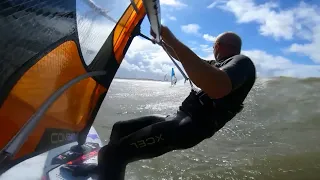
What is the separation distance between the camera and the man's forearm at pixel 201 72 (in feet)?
6.08

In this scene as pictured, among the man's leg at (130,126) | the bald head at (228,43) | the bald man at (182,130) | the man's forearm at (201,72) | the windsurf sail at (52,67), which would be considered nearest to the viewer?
the windsurf sail at (52,67)

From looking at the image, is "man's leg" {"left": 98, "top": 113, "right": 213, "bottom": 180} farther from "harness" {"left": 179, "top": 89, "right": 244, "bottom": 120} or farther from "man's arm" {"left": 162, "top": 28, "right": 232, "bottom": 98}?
"man's arm" {"left": 162, "top": 28, "right": 232, "bottom": 98}

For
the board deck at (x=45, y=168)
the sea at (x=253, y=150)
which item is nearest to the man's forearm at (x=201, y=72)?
the board deck at (x=45, y=168)

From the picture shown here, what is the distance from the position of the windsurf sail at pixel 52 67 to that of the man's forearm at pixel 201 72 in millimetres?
483

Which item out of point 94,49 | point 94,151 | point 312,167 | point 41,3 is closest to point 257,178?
point 312,167

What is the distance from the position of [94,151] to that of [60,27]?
6.37 ft

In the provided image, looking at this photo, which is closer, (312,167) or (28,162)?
(28,162)

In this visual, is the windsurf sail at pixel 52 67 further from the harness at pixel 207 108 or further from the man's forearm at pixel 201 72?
the harness at pixel 207 108

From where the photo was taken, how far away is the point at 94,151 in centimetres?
363

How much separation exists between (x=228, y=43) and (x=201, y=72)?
0.73 m

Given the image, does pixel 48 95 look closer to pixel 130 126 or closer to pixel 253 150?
pixel 130 126

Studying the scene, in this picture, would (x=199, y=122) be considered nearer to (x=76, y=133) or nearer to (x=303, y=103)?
(x=76, y=133)

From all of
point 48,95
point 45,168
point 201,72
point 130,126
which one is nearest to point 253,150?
point 130,126

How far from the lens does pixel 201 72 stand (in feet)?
6.06
